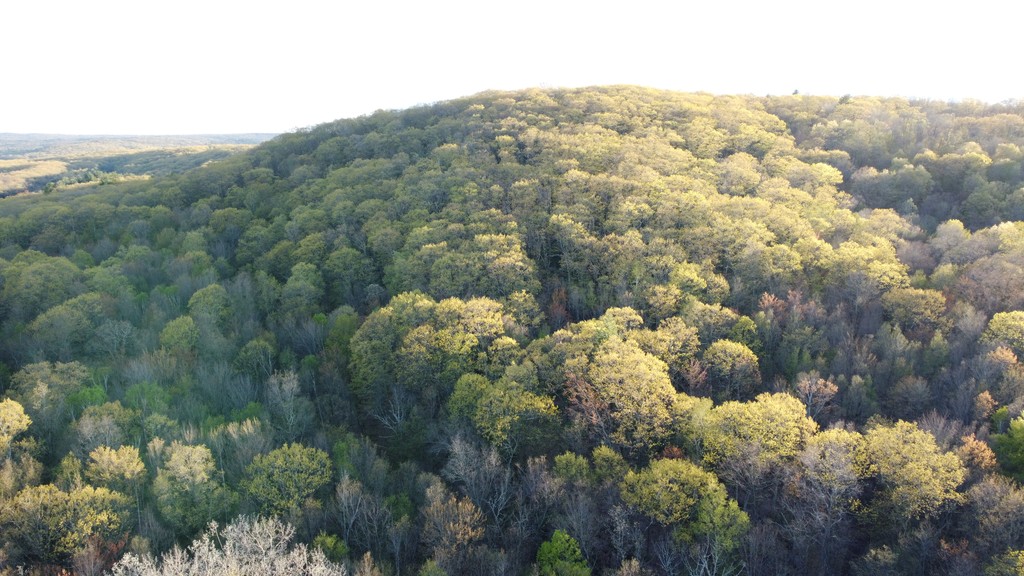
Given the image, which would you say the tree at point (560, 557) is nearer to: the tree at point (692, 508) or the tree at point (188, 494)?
the tree at point (692, 508)

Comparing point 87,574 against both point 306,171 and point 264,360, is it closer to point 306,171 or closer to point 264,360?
point 264,360

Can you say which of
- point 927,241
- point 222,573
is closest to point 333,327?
point 222,573

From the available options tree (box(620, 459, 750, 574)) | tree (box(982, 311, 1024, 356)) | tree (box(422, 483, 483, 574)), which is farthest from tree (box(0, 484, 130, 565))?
tree (box(982, 311, 1024, 356))

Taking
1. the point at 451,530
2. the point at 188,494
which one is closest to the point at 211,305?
the point at 188,494

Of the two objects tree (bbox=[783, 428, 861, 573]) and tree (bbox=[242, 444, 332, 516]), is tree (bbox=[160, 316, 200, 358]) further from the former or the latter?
tree (bbox=[783, 428, 861, 573])

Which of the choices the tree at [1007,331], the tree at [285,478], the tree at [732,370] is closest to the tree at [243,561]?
the tree at [285,478]

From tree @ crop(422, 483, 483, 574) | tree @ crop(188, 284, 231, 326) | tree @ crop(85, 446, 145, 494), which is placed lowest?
tree @ crop(422, 483, 483, 574)

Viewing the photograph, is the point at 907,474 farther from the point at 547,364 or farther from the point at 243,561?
the point at 243,561
